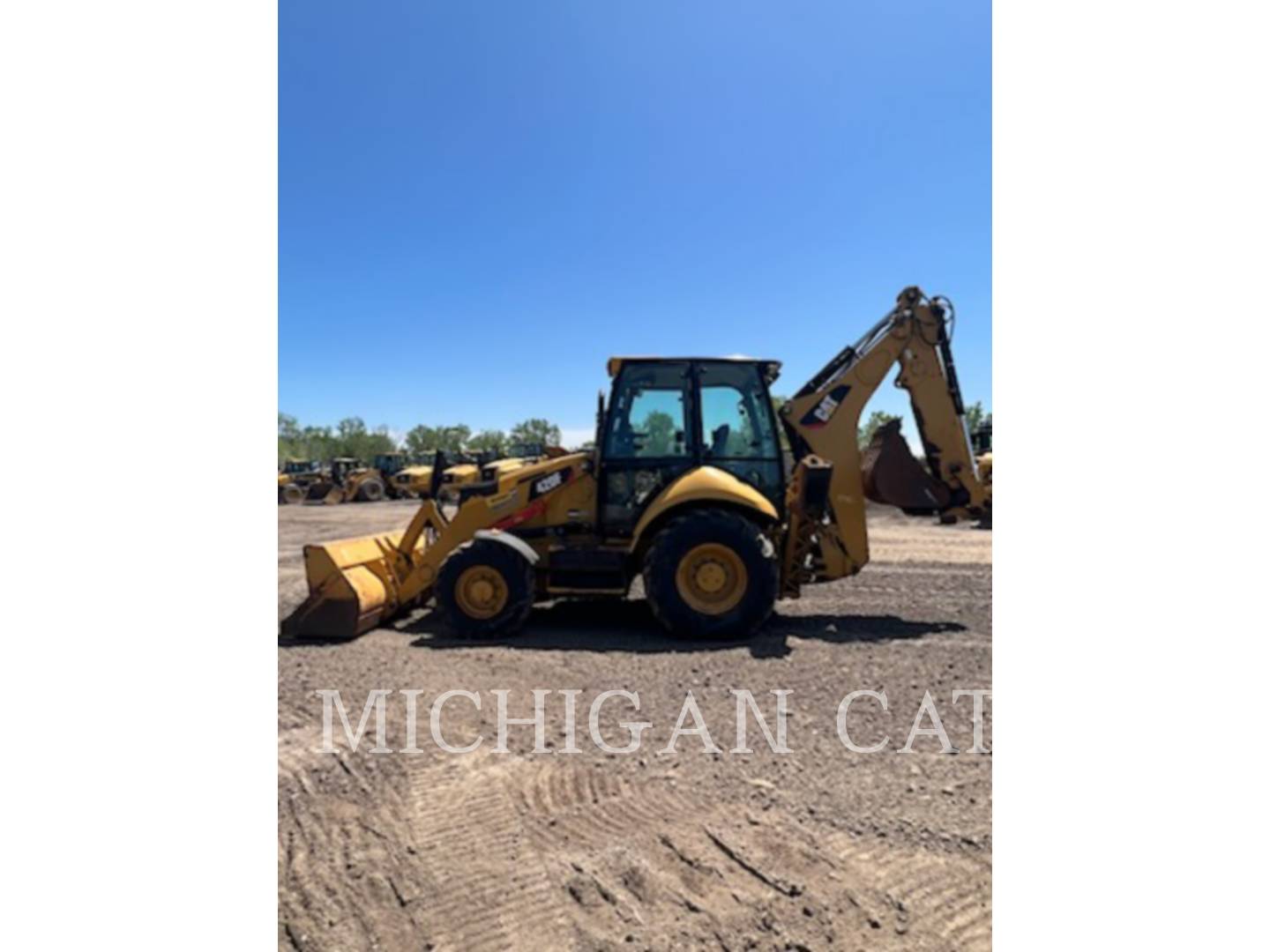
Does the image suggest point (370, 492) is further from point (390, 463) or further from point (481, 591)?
point (481, 591)

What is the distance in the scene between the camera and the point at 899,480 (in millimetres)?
6410

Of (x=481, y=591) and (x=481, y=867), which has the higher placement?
(x=481, y=591)

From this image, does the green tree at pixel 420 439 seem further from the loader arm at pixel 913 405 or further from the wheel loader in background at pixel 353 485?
the loader arm at pixel 913 405

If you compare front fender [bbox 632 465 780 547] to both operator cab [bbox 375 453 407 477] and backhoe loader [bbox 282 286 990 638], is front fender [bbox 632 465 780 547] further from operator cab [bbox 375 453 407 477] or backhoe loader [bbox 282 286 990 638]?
operator cab [bbox 375 453 407 477]

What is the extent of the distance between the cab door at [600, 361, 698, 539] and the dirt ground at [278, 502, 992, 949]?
1.47m

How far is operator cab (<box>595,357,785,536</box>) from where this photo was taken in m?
5.89

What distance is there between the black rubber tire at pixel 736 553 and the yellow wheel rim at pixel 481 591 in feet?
4.09

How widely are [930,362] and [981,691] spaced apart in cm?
316

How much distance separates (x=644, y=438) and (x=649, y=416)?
20 cm

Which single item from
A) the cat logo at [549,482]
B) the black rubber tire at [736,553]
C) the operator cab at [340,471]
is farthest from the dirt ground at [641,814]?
the operator cab at [340,471]

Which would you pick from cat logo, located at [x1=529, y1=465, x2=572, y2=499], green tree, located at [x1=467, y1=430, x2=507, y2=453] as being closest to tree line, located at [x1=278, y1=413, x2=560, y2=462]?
green tree, located at [x1=467, y1=430, x2=507, y2=453]

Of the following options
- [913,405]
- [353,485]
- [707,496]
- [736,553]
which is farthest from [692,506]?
[353,485]

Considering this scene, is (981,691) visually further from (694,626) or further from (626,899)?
(626,899)

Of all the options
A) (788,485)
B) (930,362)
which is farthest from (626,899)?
(930,362)
